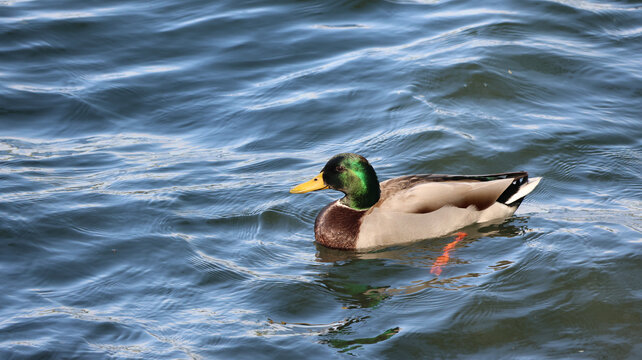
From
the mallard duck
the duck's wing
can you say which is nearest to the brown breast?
the mallard duck

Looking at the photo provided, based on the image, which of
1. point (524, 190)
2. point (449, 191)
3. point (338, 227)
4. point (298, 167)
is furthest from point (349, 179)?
point (524, 190)

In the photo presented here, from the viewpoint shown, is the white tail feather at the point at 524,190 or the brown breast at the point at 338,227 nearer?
the brown breast at the point at 338,227

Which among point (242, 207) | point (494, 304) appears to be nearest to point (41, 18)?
point (242, 207)

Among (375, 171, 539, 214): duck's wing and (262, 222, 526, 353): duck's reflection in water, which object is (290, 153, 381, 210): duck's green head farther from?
(262, 222, 526, 353): duck's reflection in water

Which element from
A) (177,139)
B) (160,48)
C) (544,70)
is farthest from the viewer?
(160,48)

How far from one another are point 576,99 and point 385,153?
248 centimetres

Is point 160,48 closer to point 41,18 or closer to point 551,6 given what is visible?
point 41,18

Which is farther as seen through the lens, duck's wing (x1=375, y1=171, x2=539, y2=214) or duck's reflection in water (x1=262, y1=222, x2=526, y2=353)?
duck's wing (x1=375, y1=171, x2=539, y2=214)

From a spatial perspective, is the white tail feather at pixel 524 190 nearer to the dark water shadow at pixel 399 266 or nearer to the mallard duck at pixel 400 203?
the mallard duck at pixel 400 203

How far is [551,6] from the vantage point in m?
11.4

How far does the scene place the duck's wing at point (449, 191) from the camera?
673 centimetres

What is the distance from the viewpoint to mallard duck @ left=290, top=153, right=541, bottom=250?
6680 millimetres

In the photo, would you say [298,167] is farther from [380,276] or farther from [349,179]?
[380,276]

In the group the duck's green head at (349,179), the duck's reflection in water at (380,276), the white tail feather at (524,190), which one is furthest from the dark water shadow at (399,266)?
the duck's green head at (349,179)
